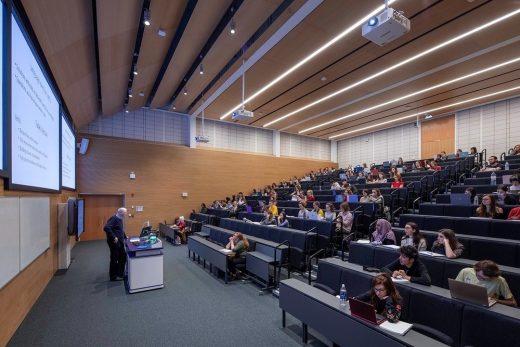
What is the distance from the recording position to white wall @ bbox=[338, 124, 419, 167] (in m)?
13.6

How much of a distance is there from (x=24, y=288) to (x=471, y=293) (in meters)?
4.89

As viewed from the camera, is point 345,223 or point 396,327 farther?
point 345,223

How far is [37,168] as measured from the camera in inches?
152

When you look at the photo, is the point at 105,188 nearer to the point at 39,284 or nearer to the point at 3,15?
the point at 39,284

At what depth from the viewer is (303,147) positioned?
16.2 meters

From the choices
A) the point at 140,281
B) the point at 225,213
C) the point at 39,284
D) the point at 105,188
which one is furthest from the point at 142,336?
the point at 105,188

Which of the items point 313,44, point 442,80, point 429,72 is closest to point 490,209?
point 313,44

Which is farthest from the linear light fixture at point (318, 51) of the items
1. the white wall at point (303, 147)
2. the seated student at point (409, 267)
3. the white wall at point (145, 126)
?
the white wall at point (303, 147)

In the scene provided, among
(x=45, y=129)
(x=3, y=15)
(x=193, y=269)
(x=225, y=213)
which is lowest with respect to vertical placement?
(x=193, y=269)

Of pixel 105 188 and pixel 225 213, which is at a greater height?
pixel 105 188

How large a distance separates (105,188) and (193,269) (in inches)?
238

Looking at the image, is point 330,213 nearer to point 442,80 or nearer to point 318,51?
point 318,51

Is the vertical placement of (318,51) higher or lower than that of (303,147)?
higher

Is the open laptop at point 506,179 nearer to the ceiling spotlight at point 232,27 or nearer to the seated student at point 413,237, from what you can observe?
the seated student at point 413,237
